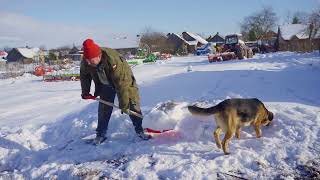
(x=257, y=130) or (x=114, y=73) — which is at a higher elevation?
(x=114, y=73)

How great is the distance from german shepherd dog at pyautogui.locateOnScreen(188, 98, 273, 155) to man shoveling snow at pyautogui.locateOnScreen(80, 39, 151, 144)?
1112mm

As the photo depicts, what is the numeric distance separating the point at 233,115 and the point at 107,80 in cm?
210

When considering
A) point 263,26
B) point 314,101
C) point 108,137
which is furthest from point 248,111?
point 263,26

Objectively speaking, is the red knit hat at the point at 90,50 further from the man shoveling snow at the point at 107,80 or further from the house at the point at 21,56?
the house at the point at 21,56

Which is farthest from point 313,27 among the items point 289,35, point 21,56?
point 21,56

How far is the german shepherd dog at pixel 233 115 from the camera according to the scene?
5.63 m

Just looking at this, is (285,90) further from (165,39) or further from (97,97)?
(165,39)

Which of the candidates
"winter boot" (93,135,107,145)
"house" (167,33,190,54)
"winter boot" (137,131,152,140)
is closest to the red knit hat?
"winter boot" (93,135,107,145)

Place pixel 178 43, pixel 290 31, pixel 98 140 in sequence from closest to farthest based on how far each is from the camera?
pixel 98 140 → pixel 290 31 → pixel 178 43

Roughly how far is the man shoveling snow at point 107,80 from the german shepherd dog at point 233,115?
1.11 metres

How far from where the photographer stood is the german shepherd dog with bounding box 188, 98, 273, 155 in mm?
5629

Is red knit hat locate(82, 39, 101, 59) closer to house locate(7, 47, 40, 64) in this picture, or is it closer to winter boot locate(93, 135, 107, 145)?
winter boot locate(93, 135, 107, 145)

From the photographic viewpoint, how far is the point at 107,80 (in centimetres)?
625

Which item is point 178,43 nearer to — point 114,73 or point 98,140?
point 98,140
